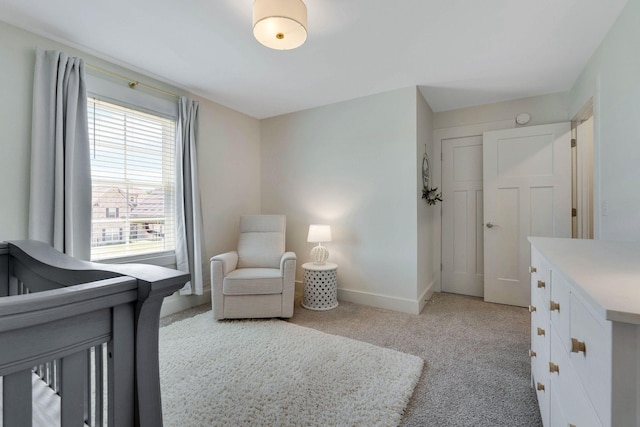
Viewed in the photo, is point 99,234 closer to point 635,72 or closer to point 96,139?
point 96,139

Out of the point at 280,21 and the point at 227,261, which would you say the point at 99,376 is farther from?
the point at 227,261

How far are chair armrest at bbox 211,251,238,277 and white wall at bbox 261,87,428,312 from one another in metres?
→ 0.93

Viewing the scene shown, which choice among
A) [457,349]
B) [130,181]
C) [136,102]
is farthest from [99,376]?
[136,102]

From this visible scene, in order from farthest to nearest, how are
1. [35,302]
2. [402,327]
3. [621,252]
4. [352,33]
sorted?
1. [402,327]
2. [352,33]
3. [621,252]
4. [35,302]

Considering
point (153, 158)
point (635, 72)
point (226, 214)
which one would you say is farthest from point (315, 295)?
point (635, 72)

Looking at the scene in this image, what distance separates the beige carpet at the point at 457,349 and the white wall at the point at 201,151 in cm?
117

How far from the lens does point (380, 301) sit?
3.14m

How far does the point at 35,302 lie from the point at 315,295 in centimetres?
268

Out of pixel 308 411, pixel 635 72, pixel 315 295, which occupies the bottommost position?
pixel 308 411

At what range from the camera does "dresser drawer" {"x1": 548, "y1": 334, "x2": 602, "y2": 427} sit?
2.38 ft

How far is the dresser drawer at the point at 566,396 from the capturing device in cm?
73

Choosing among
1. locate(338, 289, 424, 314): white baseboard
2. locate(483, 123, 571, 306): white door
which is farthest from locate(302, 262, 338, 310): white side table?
locate(483, 123, 571, 306): white door

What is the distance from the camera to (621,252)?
119 cm

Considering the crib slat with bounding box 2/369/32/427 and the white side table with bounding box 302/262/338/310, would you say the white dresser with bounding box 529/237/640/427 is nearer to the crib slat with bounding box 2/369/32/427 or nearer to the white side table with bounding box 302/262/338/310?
the crib slat with bounding box 2/369/32/427
